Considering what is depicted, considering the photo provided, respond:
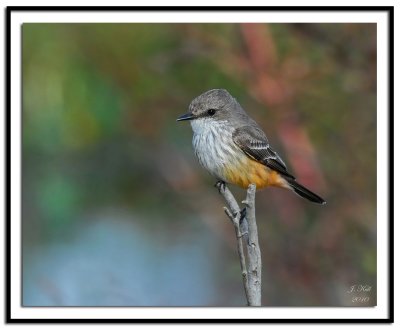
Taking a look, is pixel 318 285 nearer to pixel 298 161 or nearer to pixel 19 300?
pixel 298 161

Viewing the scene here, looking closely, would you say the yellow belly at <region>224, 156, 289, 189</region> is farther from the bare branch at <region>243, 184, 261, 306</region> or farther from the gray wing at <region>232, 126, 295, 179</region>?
the bare branch at <region>243, 184, 261, 306</region>

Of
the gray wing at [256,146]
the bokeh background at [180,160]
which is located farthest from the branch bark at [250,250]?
the bokeh background at [180,160]

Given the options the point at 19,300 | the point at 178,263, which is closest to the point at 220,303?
the point at 178,263

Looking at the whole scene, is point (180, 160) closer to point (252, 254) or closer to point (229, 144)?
point (229, 144)

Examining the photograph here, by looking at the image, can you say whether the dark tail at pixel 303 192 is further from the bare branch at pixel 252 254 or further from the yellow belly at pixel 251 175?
the bare branch at pixel 252 254

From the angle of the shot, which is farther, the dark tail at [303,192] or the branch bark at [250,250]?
the dark tail at [303,192]

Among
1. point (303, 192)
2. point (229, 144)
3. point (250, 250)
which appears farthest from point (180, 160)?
point (250, 250)
